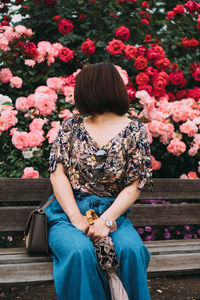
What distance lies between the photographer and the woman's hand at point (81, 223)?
86.3 inches

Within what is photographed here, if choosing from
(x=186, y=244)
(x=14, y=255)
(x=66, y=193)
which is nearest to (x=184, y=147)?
(x=186, y=244)

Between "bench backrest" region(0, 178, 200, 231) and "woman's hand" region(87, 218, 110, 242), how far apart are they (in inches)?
30.0

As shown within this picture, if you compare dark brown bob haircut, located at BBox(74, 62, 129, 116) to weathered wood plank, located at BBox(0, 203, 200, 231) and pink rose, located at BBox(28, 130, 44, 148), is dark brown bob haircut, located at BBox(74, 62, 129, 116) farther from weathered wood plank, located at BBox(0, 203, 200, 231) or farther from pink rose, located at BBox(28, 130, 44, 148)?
weathered wood plank, located at BBox(0, 203, 200, 231)

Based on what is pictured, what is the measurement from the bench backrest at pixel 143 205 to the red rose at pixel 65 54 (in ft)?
4.56

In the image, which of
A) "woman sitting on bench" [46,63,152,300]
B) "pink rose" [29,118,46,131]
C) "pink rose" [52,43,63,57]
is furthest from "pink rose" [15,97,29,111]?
"woman sitting on bench" [46,63,152,300]

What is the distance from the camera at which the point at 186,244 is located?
9.29ft

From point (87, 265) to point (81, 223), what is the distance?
307mm

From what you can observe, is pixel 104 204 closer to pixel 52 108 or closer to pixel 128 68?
pixel 52 108

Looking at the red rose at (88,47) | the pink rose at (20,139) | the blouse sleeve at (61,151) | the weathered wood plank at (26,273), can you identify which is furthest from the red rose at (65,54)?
the weathered wood plank at (26,273)

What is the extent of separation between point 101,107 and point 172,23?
8.42 feet

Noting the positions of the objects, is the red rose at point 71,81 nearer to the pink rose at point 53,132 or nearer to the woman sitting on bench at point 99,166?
the pink rose at point 53,132

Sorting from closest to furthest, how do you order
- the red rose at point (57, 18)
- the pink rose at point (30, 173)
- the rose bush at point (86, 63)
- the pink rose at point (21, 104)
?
the pink rose at point (30, 173), the rose bush at point (86, 63), the pink rose at point (21, 104), the red rose at point (57, 18)

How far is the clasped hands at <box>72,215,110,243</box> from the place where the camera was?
2.14m

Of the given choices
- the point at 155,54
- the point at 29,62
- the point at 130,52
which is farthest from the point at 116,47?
the point at 29,62
